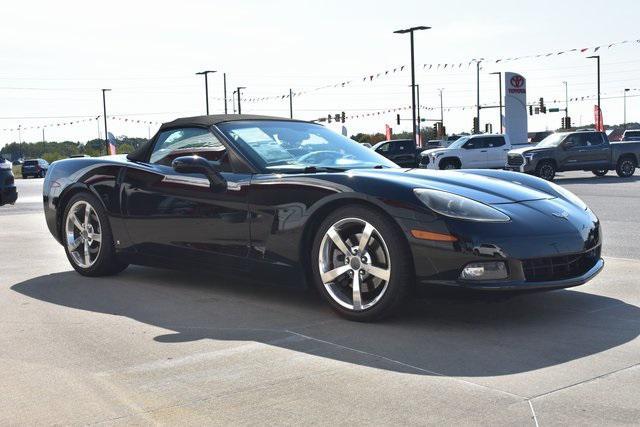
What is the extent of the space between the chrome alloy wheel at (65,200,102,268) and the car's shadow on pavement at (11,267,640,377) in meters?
0.41

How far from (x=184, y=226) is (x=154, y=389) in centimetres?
224

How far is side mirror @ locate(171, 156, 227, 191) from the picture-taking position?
546cm

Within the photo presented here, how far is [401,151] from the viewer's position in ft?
127

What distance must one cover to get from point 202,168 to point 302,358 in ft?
6.08

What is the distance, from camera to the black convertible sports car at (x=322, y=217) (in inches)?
180

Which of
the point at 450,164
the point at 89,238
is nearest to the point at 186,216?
the point at 89,238

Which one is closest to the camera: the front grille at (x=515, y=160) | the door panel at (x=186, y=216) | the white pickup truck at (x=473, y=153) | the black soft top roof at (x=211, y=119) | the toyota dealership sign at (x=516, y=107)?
the door panel at (x=186, y=216)

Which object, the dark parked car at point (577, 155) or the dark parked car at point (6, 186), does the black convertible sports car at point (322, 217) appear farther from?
the dark parked car at point (577, 155)

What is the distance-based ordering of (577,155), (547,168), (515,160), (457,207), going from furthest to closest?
(577,155), (547,168), (515,160), (457,207)

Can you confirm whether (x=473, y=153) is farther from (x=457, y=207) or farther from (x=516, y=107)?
(x=457, y=207)

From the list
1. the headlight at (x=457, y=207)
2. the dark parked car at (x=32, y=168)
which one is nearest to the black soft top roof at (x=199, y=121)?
the headlight at (x=457, y=207)

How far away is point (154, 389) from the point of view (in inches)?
144

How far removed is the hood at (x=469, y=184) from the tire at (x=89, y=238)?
2.38 metres

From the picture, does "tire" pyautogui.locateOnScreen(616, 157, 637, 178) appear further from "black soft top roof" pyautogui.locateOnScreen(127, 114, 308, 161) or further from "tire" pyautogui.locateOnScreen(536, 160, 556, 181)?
"black soft top roof" pyautogui.locateOnScreen(127, 114, 308, 161)
